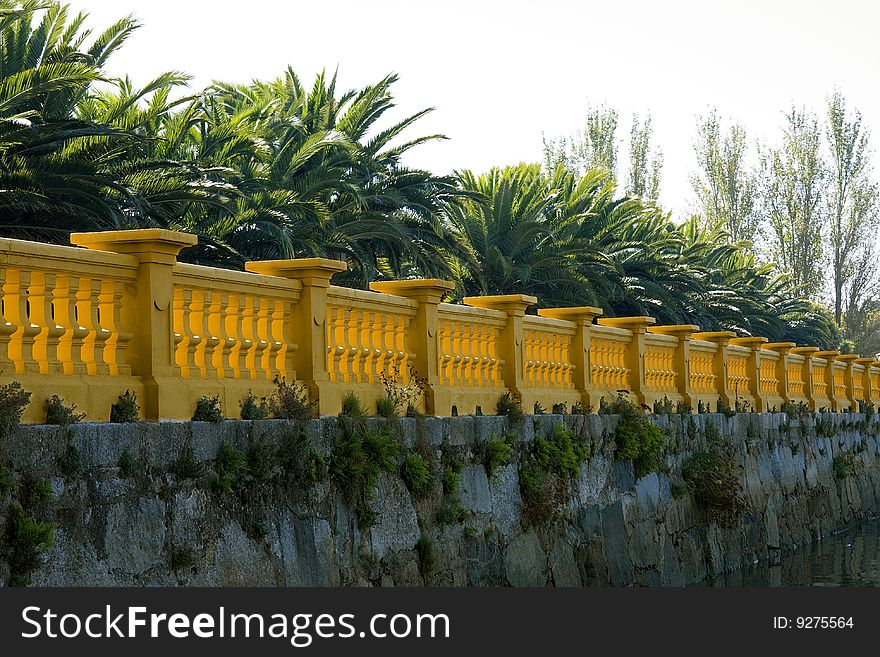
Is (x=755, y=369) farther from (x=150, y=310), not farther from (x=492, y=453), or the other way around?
(x=150, y=310)

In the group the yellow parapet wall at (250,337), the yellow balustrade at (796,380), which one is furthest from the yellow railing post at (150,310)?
the yellow balustrade at (796,380)

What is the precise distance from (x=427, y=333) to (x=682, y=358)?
26.4 feet

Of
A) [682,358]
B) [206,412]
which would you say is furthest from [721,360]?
[206,412]

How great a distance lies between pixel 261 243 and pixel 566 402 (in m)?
6.78

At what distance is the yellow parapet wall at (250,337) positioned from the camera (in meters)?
7.38

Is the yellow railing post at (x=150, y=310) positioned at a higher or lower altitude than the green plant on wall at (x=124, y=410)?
higher

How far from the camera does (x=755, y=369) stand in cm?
2192

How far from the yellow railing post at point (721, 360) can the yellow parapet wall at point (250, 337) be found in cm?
512

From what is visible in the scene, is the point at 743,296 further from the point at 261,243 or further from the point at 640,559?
the point at 640,559

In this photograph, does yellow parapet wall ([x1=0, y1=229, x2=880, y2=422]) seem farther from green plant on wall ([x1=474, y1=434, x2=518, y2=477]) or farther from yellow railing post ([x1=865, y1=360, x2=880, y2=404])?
yellow railing post ([x1=865, y1=360, x2=880, y2=404])

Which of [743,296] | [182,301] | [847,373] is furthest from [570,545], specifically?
[743,296]

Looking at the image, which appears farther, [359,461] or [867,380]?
[867,380]

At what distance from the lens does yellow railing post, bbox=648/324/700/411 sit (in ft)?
59.6

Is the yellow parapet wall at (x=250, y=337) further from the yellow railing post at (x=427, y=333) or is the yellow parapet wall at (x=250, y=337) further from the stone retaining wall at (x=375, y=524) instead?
the stone retaining wall at (x=375, y=524)
